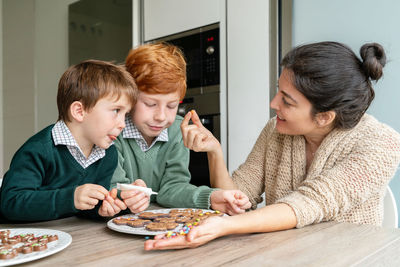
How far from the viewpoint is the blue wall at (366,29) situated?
1988 mm

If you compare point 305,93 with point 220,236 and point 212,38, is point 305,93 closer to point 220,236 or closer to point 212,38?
point 220,236

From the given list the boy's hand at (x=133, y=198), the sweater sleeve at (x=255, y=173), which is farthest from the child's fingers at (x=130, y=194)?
the sweater sleeve at (x=255, y=173)

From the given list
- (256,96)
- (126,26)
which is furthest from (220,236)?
(126,26)

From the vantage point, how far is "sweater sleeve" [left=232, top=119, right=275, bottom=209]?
1403mm

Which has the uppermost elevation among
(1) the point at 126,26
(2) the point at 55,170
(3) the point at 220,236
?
(1) the point at 126,26

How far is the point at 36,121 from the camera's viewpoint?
2795 millimetres

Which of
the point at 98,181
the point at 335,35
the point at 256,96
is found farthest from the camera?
the point at 256,96

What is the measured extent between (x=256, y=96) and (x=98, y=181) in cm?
152

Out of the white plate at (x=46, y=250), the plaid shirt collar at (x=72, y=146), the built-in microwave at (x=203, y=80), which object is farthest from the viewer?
the built-in microwave at (x=203, y=80)

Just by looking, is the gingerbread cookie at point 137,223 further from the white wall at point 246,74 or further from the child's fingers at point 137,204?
the white wall at point 246,74

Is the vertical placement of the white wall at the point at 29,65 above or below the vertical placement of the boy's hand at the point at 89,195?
Result: above

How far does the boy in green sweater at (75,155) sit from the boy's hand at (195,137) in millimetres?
210

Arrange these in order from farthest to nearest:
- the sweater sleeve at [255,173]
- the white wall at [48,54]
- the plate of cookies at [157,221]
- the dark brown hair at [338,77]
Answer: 1. the white wall at [48,54]
2. the sweater sleeve at [255,173]
3. the dark brown hair at [338,77]
4. the plate of cookies at [157,221]

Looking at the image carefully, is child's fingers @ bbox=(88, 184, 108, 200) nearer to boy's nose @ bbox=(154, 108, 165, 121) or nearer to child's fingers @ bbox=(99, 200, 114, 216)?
child's fingers @ bbox=(99, 200, 114, 216)
